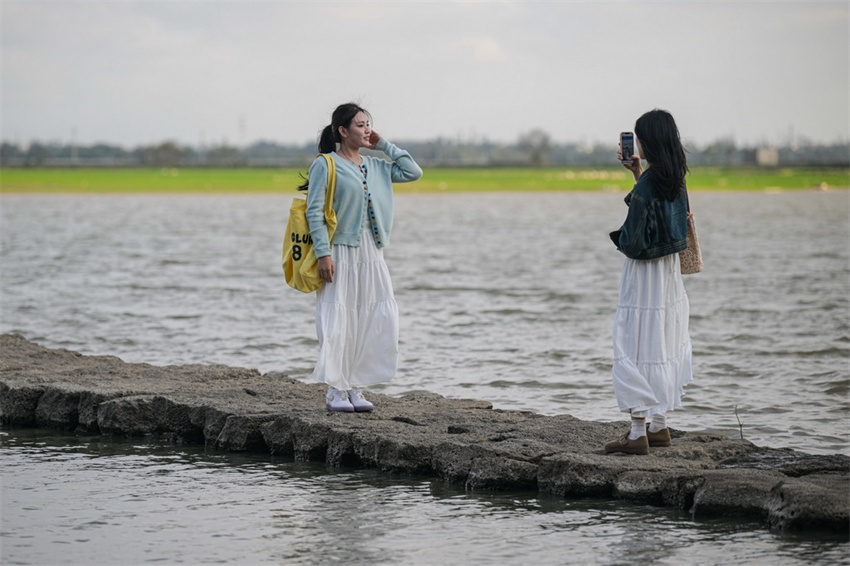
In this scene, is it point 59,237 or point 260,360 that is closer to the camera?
point 260,360

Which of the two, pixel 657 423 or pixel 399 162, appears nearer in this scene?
pixel 657 423

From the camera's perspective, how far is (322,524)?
691 cm

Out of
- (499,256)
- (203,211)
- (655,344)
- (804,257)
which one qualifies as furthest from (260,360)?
(203,211)

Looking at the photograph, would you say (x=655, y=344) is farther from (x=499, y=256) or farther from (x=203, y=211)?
(x=203, y=211)

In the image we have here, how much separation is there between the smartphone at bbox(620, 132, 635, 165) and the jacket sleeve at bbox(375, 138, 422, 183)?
204 cm

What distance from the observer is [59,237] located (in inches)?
1670

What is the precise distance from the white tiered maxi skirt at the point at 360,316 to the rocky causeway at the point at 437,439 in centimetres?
34

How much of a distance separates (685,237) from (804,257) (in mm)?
27905

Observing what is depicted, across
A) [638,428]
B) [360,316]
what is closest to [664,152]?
[638,428]

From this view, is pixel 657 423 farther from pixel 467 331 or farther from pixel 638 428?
pixel 467 331

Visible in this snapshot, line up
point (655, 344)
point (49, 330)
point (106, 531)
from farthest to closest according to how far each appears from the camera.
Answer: point (49, 330)
point (655, 344)
point (106, 531)

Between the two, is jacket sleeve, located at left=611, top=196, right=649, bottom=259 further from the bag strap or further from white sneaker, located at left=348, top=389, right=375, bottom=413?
white sneaker, located at left=348, top=389, right=375, bottom=413

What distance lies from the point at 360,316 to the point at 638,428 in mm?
2326

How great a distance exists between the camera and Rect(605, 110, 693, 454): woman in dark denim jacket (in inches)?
300
